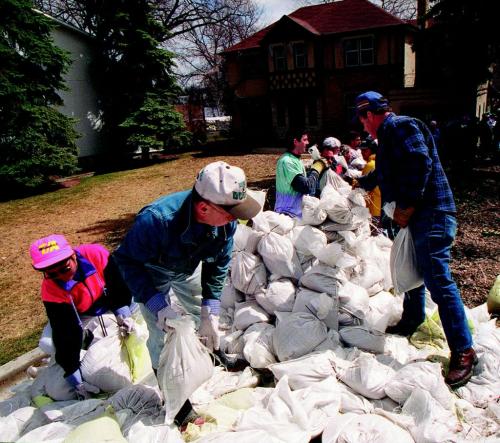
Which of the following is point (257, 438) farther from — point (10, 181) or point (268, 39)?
point (268, 39)

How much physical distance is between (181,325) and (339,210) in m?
1.64

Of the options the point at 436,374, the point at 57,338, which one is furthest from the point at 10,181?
the point at 436,374

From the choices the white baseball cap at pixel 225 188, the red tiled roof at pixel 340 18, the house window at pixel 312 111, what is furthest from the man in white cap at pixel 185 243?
the house window at pixel 312 111

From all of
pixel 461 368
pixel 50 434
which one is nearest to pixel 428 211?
pixel 461 368

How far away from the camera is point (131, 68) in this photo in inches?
619

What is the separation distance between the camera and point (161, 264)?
2.02 meters

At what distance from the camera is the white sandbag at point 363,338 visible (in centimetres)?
246

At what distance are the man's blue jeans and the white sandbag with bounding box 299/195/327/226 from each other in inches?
33.2

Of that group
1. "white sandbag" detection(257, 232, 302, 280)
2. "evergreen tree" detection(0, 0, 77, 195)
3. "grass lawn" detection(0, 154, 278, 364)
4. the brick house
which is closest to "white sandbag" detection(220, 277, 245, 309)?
"white sandbag" detection(257, 232, 302, 280)

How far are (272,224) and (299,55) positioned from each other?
15959 mm

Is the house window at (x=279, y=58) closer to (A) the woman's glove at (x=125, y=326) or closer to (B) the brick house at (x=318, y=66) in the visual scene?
(B) the brick house at (x=318, y=66)

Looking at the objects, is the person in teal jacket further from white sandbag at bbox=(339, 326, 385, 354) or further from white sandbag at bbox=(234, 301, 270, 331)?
white sandbag at bbox=(339, 326, 385, 354)

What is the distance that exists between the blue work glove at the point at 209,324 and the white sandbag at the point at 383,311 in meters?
1.07

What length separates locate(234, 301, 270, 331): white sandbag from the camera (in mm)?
2861
